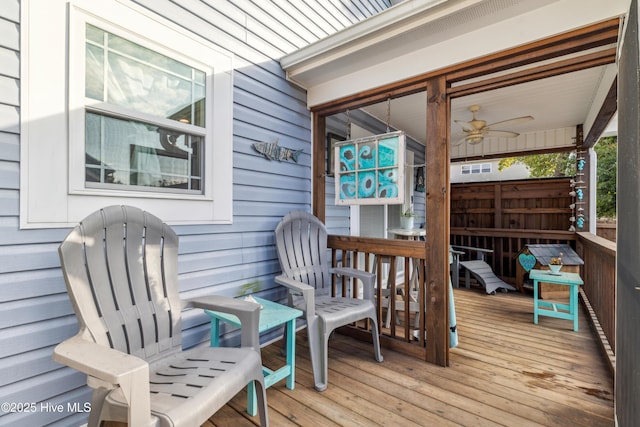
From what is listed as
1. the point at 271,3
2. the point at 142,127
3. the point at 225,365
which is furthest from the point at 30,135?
the point at 271,3

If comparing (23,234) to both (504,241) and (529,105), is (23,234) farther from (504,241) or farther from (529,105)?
(504,241)

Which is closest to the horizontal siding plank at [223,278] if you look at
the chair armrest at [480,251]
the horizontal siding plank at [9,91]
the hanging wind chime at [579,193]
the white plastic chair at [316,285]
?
the white plastic chair at [316,285]

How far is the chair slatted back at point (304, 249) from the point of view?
267cm

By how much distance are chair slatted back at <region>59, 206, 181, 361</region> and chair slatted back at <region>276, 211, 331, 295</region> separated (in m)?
1.00

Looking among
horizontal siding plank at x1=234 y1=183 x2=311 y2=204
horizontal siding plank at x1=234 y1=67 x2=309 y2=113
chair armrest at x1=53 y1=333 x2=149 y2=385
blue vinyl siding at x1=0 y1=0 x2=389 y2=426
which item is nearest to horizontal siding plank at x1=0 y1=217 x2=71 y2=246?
blue vinyl siding at x1=0 y1=0 x2=389 y2=426

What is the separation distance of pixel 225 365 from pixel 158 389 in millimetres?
287

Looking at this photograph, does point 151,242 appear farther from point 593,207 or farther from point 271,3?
point 593,207

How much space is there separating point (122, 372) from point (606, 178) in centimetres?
1327

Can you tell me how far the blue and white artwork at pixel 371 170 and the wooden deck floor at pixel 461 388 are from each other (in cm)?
139

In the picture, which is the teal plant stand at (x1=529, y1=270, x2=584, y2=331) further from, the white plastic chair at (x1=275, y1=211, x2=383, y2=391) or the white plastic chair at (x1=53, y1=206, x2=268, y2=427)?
the white plastic chair at (x1=53, y1=206, x2=268, y2=427)

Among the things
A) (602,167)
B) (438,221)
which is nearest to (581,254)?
(438,221)

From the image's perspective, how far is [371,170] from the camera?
9.25 ft

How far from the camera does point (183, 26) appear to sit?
2.17m

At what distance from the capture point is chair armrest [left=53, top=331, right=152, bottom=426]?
1002mm
